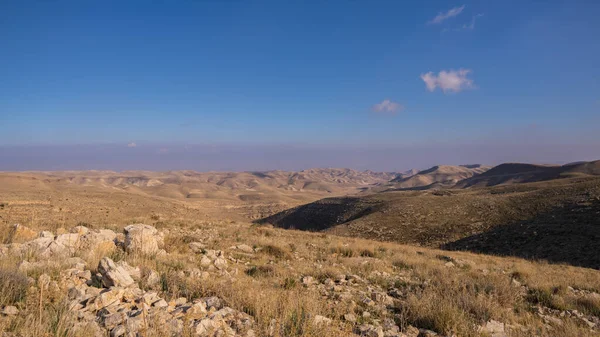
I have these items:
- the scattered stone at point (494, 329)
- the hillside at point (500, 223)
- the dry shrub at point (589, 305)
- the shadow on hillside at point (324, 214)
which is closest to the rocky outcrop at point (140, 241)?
the scattered stone at point (494, 329)

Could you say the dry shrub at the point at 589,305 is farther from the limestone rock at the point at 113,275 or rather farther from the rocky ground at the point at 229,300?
the limestone rock at the point at 113,275

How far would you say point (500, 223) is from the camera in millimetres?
28453

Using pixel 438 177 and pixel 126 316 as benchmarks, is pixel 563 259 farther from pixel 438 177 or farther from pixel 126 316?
pixel 438 177

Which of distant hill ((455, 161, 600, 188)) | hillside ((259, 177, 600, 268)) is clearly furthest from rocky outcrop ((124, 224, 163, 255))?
distant hill ((455, 161, 600, 188))

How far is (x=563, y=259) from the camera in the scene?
17.9m

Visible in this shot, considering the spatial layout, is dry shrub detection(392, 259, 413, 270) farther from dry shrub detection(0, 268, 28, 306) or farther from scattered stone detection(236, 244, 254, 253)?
dry shrub detection(0, 268, 28, 306)

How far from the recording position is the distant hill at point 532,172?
2977 inches

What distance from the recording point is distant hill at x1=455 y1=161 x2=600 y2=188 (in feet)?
248

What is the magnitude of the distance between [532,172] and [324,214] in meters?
85.3

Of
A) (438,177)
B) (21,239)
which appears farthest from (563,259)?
(438,177)

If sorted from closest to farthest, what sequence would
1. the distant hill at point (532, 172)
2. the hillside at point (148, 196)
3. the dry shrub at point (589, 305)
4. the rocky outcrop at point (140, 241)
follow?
1. the dry shrub at point (589, 305)
2. the rocky outcrop at point (140, 241)
3. the hillside at point (148, 196)
4. the distant hill at point (532, 172)

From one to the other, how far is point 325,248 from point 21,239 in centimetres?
1029

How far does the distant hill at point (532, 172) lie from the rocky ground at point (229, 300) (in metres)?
83.7

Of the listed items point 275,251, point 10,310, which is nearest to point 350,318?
point 10,310
